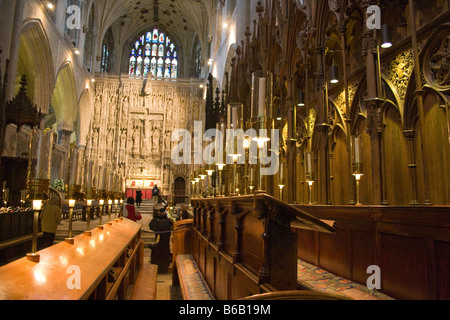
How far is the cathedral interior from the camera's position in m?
1.94

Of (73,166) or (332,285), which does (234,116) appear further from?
(73,166)

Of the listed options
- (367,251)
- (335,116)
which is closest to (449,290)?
(367,251)

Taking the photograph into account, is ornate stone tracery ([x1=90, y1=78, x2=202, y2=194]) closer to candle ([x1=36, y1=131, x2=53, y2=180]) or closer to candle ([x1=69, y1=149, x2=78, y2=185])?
candle ([x1=69, y1=149, x2=78, y2=185])

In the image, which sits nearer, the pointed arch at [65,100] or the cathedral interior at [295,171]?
the cathedral interior at [295,171]

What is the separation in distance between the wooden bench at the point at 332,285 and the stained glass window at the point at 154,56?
2474 centimetres

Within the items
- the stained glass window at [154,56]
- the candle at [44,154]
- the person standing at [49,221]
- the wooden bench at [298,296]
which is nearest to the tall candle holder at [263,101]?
the wooden bench at [298,296]

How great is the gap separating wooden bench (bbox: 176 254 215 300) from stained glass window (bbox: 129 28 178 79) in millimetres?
23275

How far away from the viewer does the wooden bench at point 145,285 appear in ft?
10.1

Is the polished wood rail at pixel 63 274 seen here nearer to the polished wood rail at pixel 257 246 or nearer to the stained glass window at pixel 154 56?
the polished wood rail at pixel 257 246

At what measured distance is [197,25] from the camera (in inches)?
926

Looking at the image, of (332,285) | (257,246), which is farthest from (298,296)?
(332,285)

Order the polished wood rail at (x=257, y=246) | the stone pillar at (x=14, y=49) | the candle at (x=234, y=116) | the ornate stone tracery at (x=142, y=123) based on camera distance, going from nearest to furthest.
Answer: the polished wood rail at (x=257, y=246) < the candle at (x=234, y=116) < the stone pillar at (x=14, y=49) < the ornate stone tracery at (x=142, y=123)

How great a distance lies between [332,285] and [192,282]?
4.96 ft
